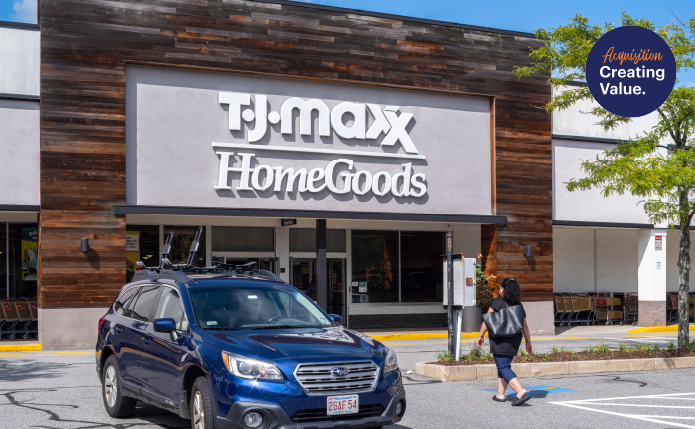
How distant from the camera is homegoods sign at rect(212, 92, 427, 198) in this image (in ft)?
60.9

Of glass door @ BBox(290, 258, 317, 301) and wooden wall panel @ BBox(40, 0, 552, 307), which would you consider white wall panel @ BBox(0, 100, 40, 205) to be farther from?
glass door @ BBox(290, 258, 317, 301)

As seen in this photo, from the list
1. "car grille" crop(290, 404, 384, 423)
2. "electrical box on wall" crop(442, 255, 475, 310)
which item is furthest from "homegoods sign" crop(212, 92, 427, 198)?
"car grille" crop(290, 404, 384, 423)

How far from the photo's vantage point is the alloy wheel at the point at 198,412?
22.4ft

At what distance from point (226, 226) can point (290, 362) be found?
A: 53.5ft

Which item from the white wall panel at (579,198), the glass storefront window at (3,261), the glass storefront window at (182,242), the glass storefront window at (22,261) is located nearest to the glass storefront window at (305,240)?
the glass storefront window at (182,242)

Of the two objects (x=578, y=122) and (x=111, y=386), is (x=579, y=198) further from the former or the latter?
(x=111, y=386)

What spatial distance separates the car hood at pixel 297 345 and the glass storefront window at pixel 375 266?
16.8 meters

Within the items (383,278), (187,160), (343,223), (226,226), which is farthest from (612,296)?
(187,160)

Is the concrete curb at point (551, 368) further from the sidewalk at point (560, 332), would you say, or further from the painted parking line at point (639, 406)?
the sidewalk at point (560, 332)

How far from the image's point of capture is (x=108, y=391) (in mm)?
9180

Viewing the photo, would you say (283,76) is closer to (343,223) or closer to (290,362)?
(343,223)

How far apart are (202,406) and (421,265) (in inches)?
732

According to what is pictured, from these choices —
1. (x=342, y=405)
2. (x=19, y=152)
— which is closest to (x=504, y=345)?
(x=342, y=405)

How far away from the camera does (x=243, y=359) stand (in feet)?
21.7
